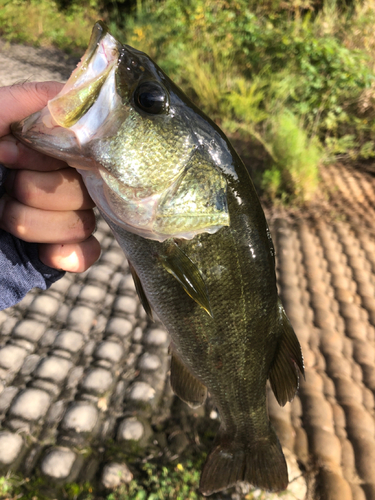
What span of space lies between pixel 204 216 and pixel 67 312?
83.1 inches

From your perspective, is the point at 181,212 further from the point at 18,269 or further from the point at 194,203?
the point at 18,269

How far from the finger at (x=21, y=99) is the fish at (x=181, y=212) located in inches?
2.3

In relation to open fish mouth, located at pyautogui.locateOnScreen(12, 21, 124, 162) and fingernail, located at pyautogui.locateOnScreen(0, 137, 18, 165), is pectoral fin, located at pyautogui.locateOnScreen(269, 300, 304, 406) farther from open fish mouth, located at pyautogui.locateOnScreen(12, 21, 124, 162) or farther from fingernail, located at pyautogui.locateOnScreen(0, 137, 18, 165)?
fingernail, located at pyautogui.locateOnScreen(0, 137, 18, 165)

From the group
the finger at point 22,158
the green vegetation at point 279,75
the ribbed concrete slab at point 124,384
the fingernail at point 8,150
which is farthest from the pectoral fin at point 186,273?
the green vegetation at point 279,75

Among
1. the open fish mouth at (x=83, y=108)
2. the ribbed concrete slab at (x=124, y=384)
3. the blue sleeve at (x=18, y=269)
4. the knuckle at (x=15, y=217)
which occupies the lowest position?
the ribbed concrete slab at (x=124, y=384)

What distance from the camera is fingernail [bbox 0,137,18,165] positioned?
3.65ft

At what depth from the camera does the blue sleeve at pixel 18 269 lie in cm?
143

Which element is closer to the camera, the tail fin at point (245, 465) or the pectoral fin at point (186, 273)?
the pectoral fin at point (186, 273)

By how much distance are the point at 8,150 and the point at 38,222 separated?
0.27 metres

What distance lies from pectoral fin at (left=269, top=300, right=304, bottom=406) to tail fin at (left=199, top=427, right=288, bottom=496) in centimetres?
30

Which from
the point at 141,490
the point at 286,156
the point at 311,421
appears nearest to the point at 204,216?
the point at 141,490

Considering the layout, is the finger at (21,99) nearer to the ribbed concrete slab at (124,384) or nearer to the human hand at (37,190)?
the human hand at (37,190)

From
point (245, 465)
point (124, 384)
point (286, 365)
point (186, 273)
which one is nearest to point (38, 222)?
point (186, 273)

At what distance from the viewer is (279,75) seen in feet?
19.6
